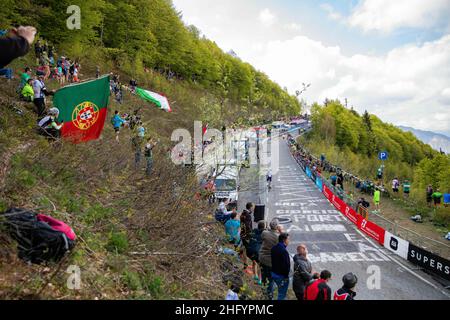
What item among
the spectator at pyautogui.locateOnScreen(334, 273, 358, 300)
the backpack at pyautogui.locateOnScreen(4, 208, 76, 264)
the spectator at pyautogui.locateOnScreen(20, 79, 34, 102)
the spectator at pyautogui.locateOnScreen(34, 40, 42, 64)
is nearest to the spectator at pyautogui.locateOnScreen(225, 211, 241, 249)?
the spectator at pyautogui.locateOnScreen(334, 273, 358, 300)

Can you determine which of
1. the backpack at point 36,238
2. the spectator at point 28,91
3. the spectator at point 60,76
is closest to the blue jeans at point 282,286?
the backpack at point 36,238

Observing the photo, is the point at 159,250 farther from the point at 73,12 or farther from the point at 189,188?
the point at 73,12

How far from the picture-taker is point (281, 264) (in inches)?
298

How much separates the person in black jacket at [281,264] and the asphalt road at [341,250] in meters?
4.87

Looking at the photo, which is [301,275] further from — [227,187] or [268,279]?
[227,187]

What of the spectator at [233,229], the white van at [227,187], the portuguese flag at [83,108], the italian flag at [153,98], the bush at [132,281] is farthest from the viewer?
the italian flag at [153,98]

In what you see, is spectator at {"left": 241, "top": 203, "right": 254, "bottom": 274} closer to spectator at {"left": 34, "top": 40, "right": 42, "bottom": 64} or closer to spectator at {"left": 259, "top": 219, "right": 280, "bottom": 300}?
spectator at {"left": 259, "top": 219, "right": 280, "bottom": 300}

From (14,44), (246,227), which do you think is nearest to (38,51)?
(246,227)

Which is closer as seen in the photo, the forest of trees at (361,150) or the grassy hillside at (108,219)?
the grassy hillside at (108,219)

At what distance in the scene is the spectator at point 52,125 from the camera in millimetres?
9320

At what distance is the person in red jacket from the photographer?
6.20 m

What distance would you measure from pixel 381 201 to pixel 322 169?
1440 cm

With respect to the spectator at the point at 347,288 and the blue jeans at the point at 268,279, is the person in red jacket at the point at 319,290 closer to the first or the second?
the spectator at the point at 347,288
